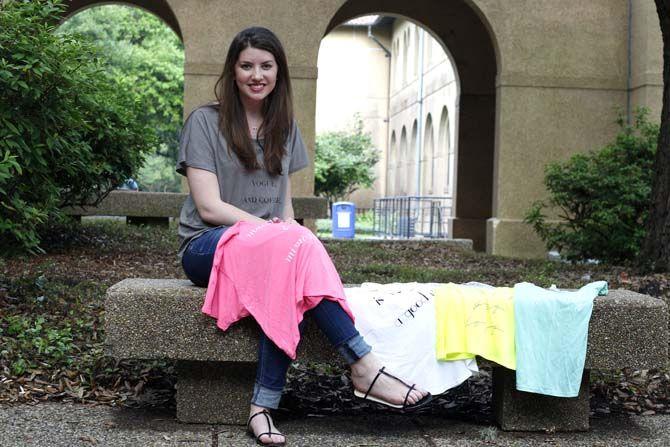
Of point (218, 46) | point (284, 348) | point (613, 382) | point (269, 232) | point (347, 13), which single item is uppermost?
point (347, 13)

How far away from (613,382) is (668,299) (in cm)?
217

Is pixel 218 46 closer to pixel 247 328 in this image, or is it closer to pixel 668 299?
pixel 668 299

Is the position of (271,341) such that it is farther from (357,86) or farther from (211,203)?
(357,86)

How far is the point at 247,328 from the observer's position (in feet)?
12.8

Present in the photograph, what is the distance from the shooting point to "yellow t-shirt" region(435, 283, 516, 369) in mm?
3898

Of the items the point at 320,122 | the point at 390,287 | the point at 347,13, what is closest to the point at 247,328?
the point at 390,287

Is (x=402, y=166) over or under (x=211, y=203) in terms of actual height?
over

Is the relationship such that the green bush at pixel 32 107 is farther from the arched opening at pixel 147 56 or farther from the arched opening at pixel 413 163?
the arched opening at pixel 147 56

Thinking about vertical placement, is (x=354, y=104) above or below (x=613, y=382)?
above

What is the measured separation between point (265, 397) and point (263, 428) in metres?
0.13

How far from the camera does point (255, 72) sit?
4195 millimetres

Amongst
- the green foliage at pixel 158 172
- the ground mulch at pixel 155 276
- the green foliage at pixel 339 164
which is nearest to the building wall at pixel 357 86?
the green foliage at pixel 158 172

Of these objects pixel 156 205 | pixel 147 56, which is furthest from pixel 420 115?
pixel 156 205

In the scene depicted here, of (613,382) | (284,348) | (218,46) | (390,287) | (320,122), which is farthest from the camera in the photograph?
(320,122)
